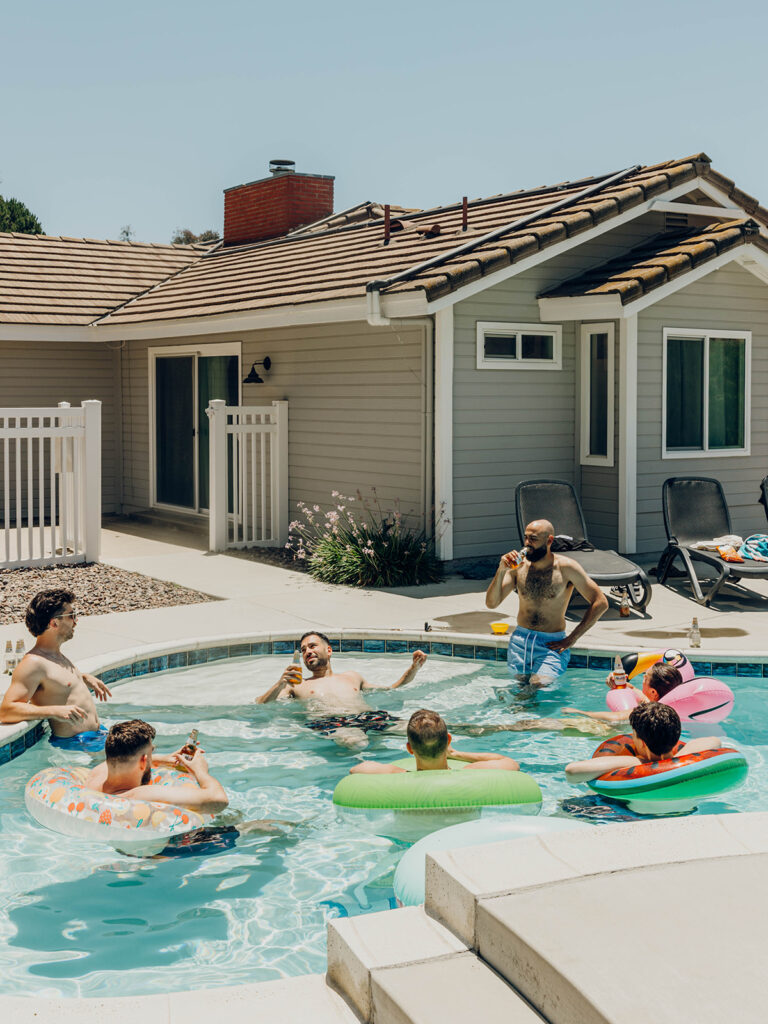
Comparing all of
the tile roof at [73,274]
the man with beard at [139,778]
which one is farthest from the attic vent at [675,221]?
the man with beard at [139,778]

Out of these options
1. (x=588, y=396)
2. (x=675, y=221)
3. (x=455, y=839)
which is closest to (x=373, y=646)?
(x=455, y=839)

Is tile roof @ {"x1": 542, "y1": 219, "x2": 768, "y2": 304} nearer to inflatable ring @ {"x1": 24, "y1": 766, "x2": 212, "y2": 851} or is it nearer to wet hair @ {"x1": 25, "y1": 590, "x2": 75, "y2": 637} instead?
wet hair @ {"x1": 25, "y1": 590, "x2": 75, "y2": 637}

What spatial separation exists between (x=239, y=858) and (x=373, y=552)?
19.8ft

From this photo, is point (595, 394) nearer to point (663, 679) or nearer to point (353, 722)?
point (663, 679)

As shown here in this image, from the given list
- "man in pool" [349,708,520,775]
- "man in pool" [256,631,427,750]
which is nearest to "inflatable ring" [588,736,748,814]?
"man in pool" [349,708,520,775]

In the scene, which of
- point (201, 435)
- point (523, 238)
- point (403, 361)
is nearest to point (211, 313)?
point (201, 435)

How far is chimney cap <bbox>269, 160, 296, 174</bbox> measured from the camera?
19609 millimetres

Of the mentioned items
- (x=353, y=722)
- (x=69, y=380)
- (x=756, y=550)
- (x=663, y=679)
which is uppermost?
(x=69, y=380)

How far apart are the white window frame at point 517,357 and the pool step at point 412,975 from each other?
8.60 m

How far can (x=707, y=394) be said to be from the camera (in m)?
13.0

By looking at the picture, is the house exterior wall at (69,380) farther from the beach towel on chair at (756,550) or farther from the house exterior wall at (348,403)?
the beach towel on chair at (756,550)

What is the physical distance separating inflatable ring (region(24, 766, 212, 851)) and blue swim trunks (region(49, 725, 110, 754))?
1.03m

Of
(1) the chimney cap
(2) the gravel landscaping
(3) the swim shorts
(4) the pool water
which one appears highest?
(1) the chimney cap

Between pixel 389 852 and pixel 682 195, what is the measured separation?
990cm
